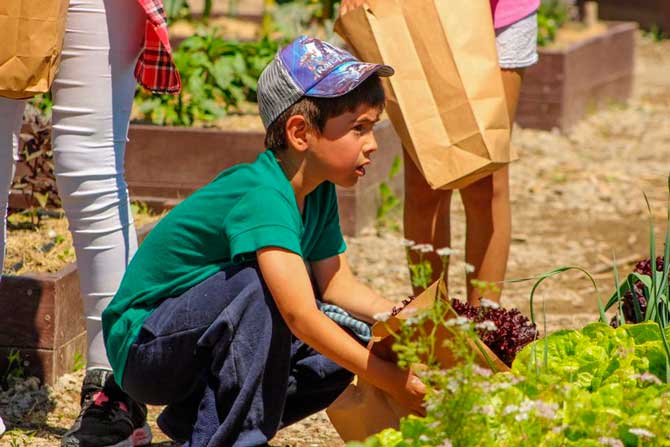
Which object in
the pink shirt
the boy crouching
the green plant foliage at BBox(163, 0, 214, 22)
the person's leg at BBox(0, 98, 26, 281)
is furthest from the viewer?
the green plant foliage at BBox(163, 0, 214, 22)

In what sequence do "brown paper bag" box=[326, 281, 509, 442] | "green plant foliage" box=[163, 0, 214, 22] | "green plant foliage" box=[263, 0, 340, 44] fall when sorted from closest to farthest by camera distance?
"brown paper bag" box=[326, 281, 509, 442] < "green plant foliage" box=[163, 0, 214, 22] < "green plant foliage" box=[263, 0, 340, 44]

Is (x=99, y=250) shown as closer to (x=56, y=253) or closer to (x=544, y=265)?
(x=56, y=253)

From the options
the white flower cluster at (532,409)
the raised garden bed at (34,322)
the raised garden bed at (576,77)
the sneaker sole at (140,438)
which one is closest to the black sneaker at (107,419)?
the sneaker sole at (140,438)

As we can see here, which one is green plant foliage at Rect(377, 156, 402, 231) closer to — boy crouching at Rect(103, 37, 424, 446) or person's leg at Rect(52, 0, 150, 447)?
person's leg at Rect(52, 0, 150, 447)

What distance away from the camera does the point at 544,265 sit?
5.21 m

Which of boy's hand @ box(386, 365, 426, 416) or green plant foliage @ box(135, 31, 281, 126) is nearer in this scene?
boy's hand @ box(386, 365, 426, 416)

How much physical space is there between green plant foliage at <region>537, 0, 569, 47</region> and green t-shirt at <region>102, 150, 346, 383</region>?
18.1 feet

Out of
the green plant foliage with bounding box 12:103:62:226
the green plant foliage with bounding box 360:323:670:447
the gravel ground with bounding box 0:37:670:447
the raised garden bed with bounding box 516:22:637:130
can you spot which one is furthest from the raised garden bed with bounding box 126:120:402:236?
the green plant foliage with bounding box 360:323:670:447

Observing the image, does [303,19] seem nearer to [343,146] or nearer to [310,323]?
[343,146]

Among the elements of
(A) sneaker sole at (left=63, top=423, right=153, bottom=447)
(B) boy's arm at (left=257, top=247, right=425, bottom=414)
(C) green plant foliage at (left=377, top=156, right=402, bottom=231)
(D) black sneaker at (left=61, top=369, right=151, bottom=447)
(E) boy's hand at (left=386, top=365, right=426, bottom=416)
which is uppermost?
(B) boy's arm at (left=257, top=247, right=425, bottom=414)

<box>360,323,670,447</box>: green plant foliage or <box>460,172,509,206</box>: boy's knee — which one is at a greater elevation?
<box>360,323,670,447</box>: green plant foliage

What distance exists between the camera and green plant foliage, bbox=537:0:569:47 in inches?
323

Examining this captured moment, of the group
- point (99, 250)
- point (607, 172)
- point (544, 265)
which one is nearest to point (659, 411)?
point (99, 250)

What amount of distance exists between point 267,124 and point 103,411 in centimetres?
82
